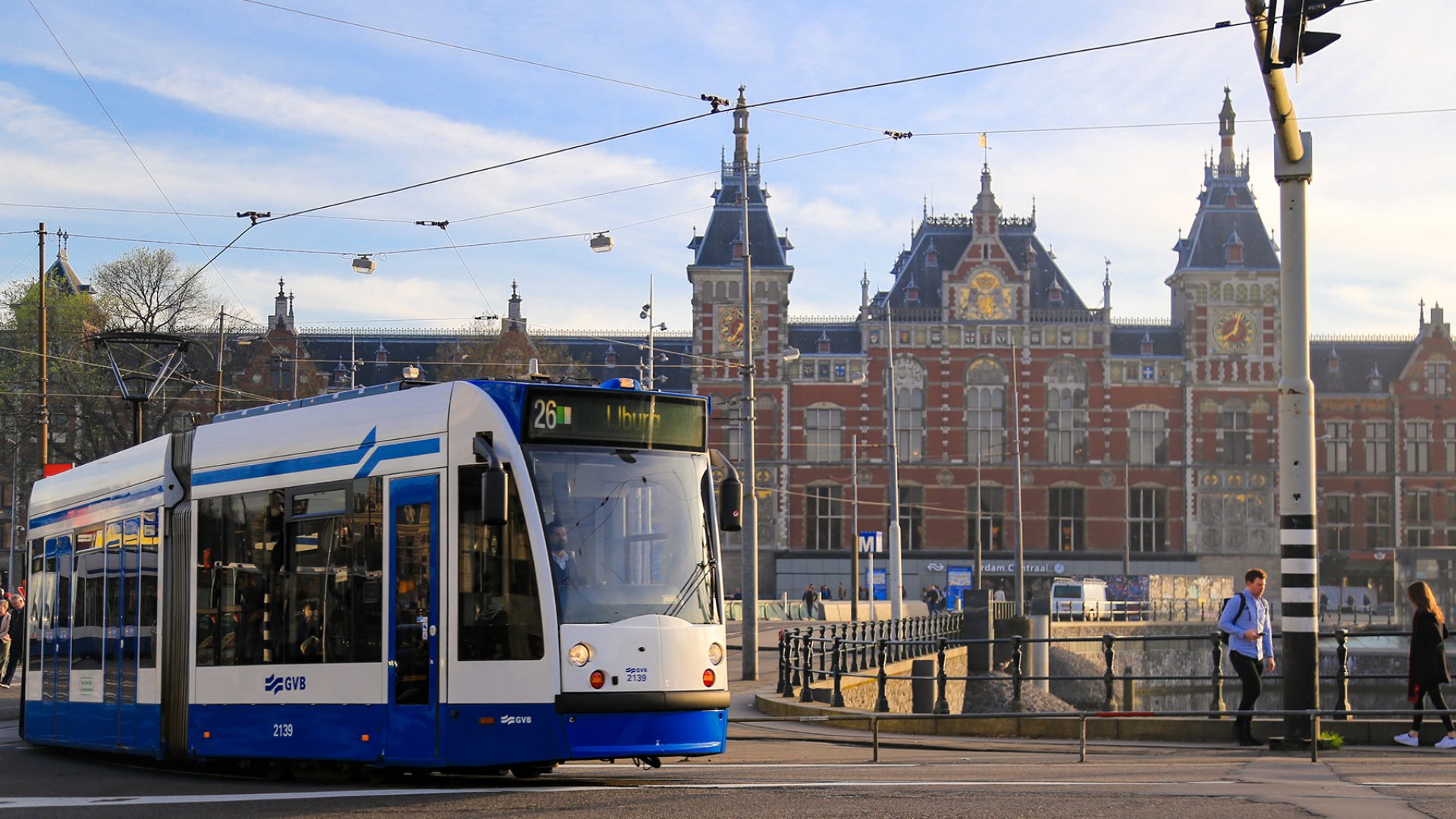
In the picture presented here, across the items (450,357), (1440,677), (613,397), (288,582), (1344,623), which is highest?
(450,357)

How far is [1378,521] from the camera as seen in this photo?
207ft

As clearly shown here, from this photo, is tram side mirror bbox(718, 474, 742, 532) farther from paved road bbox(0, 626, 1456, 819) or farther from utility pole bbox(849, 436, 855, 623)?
utility pole bbox(849, 436, 855, 623)

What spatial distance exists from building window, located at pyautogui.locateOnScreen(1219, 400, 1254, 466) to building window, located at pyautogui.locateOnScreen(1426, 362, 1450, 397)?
8840 millimetres

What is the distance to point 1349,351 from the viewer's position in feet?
215

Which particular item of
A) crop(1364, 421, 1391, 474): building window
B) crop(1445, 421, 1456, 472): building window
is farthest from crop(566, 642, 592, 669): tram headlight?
crop(1445, 421, 1456, 472): building window

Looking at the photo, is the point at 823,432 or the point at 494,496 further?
the point at 823,432

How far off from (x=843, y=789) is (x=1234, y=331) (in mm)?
54956

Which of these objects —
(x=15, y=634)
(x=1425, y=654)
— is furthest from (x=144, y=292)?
(x=1425, y=654)

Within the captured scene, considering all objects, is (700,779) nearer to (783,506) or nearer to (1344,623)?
(1344,623)

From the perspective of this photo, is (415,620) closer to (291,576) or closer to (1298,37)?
(291,576)

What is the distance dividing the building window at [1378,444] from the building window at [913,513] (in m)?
18.2

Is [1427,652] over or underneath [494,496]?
underneath

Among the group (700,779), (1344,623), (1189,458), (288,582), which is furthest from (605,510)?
(1189,458)

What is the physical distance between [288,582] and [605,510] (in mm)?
2736
